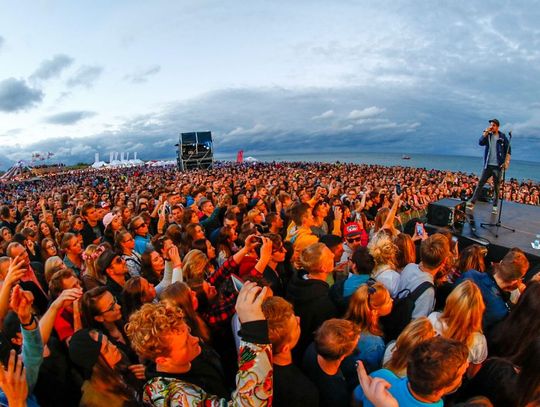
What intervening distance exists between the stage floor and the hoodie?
512 centimetres

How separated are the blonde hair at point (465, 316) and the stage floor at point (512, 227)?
453cm

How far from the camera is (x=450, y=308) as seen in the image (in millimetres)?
2432

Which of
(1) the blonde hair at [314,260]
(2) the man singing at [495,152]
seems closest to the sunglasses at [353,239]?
(1) the blonde hair at [314,260]

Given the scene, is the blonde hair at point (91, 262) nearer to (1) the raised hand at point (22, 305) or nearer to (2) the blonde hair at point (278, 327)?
(1) the raised hand at point (22, 305)

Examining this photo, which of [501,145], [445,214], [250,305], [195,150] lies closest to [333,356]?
[250,305]

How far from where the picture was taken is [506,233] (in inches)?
269

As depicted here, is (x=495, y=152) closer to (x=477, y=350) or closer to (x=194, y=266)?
(x=477, y=350)

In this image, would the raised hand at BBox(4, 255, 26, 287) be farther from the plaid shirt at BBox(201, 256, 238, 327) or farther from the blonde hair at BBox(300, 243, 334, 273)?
the blonde hair at BBox(300, 243, 334, 273)

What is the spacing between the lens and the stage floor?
6184 mm

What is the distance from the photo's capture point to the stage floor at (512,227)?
618 cm

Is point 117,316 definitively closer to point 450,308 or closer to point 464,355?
point 464,355

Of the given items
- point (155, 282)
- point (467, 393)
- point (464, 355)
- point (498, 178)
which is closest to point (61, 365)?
point (155, 282)

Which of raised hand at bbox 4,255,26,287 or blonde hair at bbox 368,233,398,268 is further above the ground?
raised hand at bbox 4,255,26,287

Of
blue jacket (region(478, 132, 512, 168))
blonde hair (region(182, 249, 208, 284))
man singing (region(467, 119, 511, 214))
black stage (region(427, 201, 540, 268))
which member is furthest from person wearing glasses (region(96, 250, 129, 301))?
blue jacket (region(478, 132, 512, 168))
